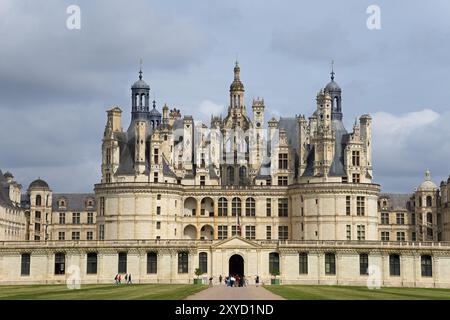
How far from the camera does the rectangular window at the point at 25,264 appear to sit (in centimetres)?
10744

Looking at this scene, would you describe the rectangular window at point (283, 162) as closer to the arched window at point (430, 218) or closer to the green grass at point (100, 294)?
the arched window at point (430, 218)

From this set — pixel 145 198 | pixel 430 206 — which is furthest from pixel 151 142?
pixel 430 206

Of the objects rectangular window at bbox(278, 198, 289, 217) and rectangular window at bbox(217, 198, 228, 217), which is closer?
rectangular window at bbox(278, 198, 289, 217)

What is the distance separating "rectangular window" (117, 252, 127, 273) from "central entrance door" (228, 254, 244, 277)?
482 inches

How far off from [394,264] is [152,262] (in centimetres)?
2732

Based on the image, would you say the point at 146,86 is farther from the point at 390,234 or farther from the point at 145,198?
the point at 390,234

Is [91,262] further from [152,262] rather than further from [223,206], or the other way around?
[223,206]

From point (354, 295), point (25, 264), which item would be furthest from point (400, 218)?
point (354, 295)

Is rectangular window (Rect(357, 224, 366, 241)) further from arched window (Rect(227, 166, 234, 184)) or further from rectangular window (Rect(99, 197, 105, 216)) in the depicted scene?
rectangular window (Rect(99, 197, 105, 216))

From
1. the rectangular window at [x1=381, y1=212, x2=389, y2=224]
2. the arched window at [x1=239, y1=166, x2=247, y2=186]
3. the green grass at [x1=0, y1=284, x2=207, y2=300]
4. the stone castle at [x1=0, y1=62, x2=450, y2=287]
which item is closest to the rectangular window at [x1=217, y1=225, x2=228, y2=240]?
the stone castle at [x1=0, y1=62, x2=450, y2=287]

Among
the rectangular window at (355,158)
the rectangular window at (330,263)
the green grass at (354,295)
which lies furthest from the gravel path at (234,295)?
the rectangular window at (355,158)

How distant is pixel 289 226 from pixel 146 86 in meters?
27.3

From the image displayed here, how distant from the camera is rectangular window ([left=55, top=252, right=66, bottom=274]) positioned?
10738 cm
